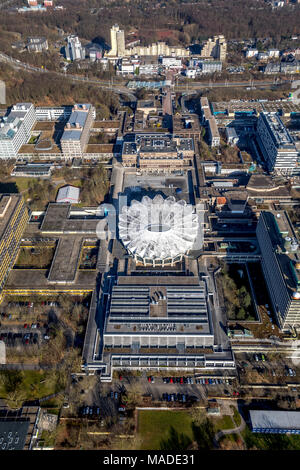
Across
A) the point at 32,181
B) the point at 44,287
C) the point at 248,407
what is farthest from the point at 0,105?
the point at 248,407

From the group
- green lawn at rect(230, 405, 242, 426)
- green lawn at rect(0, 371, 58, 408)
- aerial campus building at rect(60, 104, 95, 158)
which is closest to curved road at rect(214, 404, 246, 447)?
green lawn at rect(230, 405, 242, 426)

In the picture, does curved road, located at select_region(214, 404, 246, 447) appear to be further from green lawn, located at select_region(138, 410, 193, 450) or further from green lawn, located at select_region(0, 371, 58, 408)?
green lawn, located at select_region(0, 371, 58, 408)

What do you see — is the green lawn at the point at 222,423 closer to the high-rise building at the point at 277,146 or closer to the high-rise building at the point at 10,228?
the high-rise building at the point at 10,228

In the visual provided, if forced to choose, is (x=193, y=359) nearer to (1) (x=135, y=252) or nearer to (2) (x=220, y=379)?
(2) (x=220, y=379)

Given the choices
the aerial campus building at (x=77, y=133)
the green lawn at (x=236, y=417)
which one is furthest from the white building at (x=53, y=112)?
the green lawn at (x=236, y=417)

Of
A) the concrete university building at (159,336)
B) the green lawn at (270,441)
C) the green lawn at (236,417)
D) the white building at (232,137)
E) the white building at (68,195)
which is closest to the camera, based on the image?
the green lawn at (270,441)
